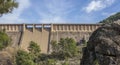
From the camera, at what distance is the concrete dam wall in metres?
118

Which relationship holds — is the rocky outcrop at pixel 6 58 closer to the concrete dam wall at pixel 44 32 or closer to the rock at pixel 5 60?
the rock at pixel 5 60

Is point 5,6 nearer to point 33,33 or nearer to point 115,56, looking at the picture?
point 115,56

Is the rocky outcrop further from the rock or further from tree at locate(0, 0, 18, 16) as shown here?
tree at locate(0, 0, 18, 16)

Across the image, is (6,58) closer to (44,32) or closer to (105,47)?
(105,47)

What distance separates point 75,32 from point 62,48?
156 ft

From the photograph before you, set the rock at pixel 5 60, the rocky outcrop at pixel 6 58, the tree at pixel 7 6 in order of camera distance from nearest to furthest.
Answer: the tree at pixel 7 6, the rock at pixel 5 60, the rocky outcrop at pixel 6 58

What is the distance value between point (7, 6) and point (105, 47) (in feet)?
36.3

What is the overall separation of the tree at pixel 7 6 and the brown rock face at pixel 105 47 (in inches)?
394

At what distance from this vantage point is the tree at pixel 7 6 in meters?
20.1

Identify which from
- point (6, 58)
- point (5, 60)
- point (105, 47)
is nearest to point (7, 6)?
point (105, 47)

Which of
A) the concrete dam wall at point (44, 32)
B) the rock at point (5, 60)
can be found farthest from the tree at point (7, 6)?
the concrete dam wall at point (44, 32)

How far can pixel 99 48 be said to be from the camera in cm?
1081

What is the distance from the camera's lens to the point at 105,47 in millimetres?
10648

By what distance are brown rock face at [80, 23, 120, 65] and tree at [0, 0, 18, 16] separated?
10.0 meters
